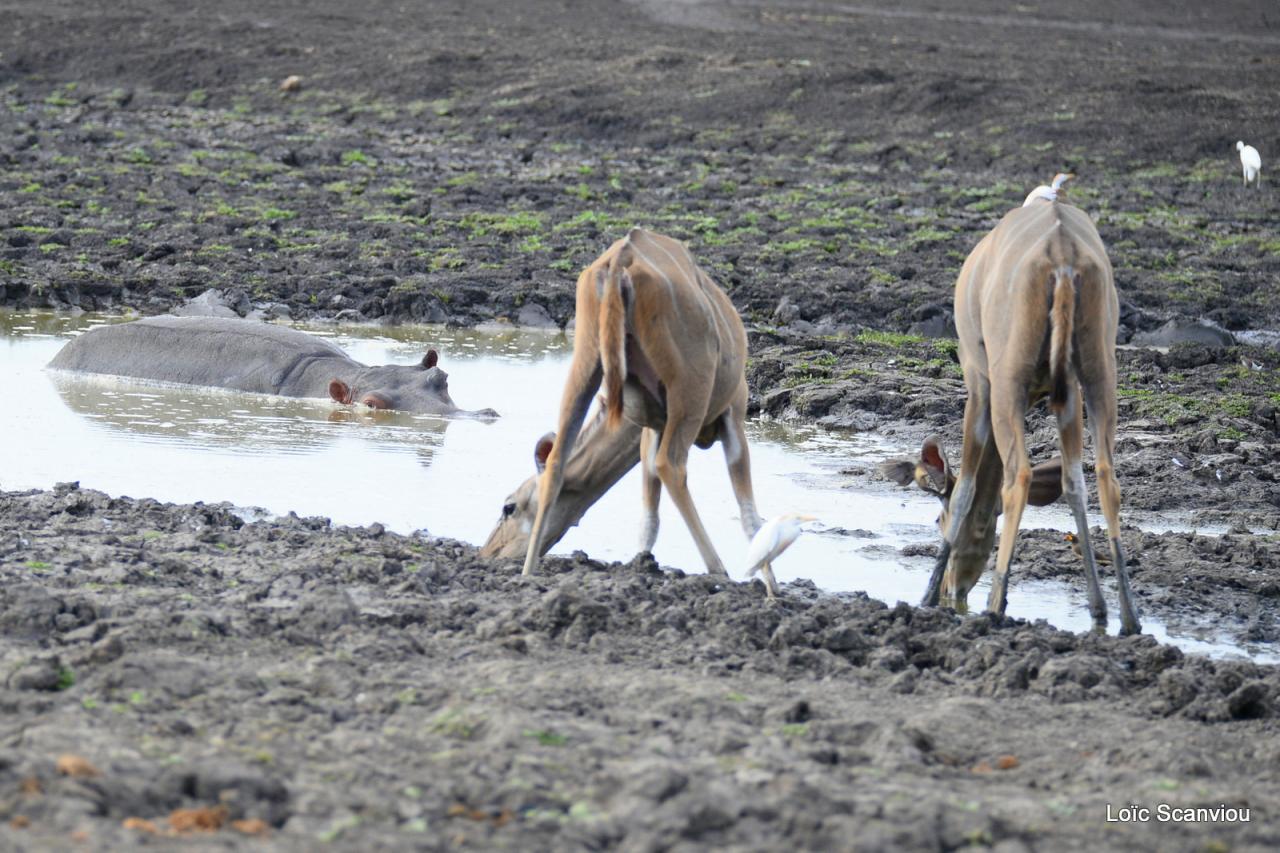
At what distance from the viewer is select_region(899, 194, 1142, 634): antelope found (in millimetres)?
7016

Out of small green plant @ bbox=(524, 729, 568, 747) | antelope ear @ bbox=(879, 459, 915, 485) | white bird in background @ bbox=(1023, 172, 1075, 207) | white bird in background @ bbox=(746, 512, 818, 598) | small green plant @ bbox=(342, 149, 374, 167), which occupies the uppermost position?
white bird in background @ bbox=(1023, 172, 1075, 207)

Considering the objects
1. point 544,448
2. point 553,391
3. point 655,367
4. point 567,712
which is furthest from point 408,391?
point 567,712

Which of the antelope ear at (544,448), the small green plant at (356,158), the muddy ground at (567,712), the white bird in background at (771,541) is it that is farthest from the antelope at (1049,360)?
the small green plant at (356,158)

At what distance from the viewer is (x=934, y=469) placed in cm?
809

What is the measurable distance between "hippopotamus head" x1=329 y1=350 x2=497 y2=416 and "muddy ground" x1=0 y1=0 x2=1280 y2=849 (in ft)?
7.76

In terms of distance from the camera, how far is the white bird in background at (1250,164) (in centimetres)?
2181

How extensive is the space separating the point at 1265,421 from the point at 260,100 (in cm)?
2040

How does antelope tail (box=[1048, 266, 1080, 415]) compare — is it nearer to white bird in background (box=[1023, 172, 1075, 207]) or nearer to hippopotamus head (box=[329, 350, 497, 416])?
white bird in background (box=[1023, 172, 1075, 207])

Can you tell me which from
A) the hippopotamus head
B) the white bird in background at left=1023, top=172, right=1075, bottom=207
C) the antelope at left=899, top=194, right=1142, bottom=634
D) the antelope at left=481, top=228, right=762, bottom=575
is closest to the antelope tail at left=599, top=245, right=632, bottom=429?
the antelope at left=481, top=228, right=762, bottom=575

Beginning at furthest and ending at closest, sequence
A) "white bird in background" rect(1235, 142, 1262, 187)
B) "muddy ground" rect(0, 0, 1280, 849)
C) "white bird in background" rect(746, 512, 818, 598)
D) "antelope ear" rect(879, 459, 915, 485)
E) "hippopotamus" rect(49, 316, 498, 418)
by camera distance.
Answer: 1. "white bird in background" rect(1235, 142, 1262, 187)
2. "hippopotamus" rect(49, 316, 498, 418)
3. "antelope ear" rect(879, 459, 915, 485)
4. "white bird in background" rect(746, 512, 818, 598)
5. "muddy ground" rect(0, 0, 1280, 849)

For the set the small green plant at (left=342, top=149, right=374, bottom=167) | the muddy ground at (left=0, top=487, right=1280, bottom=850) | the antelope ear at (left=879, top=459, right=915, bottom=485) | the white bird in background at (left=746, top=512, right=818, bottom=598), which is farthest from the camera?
the small green plant at (left=342, top=149, right=374, bottom=167)

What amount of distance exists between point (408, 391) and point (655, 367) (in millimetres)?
5481

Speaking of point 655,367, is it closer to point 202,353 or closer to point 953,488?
point 953,488

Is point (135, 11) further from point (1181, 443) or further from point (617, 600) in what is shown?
point (617, 600)
